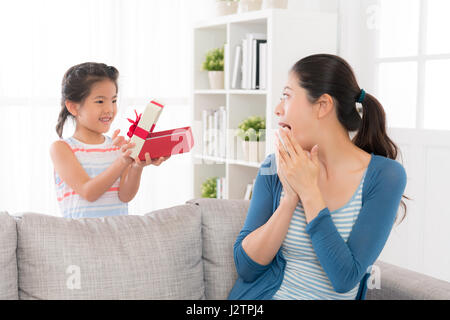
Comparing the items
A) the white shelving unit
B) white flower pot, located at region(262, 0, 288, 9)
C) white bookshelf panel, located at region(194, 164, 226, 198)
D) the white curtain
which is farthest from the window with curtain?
the white curtain

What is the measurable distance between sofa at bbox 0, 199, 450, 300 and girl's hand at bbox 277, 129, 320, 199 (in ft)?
1.09

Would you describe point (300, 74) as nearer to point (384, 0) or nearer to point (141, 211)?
point (384, 0)

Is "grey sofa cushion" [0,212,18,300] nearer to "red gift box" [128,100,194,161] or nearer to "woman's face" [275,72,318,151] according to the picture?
"red gift box" [128,100,194,161]

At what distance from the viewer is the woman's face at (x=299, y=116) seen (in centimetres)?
145

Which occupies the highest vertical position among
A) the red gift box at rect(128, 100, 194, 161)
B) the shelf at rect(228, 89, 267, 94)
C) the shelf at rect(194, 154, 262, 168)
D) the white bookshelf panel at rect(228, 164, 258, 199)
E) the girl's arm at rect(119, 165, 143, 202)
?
the shelf at rect(228, 89, 267, 94)

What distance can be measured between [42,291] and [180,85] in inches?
100

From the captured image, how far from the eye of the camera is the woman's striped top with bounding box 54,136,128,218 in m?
1.95

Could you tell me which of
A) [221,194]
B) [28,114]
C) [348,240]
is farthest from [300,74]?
[28,114]

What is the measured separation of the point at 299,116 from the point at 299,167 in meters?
0.15

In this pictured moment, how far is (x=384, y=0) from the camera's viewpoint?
2818mm

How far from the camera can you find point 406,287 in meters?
1.53

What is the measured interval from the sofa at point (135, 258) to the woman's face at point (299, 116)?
369 millimetres

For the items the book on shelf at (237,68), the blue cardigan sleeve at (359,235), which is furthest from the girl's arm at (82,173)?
the book on shelf at (237,68)

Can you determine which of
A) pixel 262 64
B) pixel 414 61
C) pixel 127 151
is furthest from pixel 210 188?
pixel 127 151
